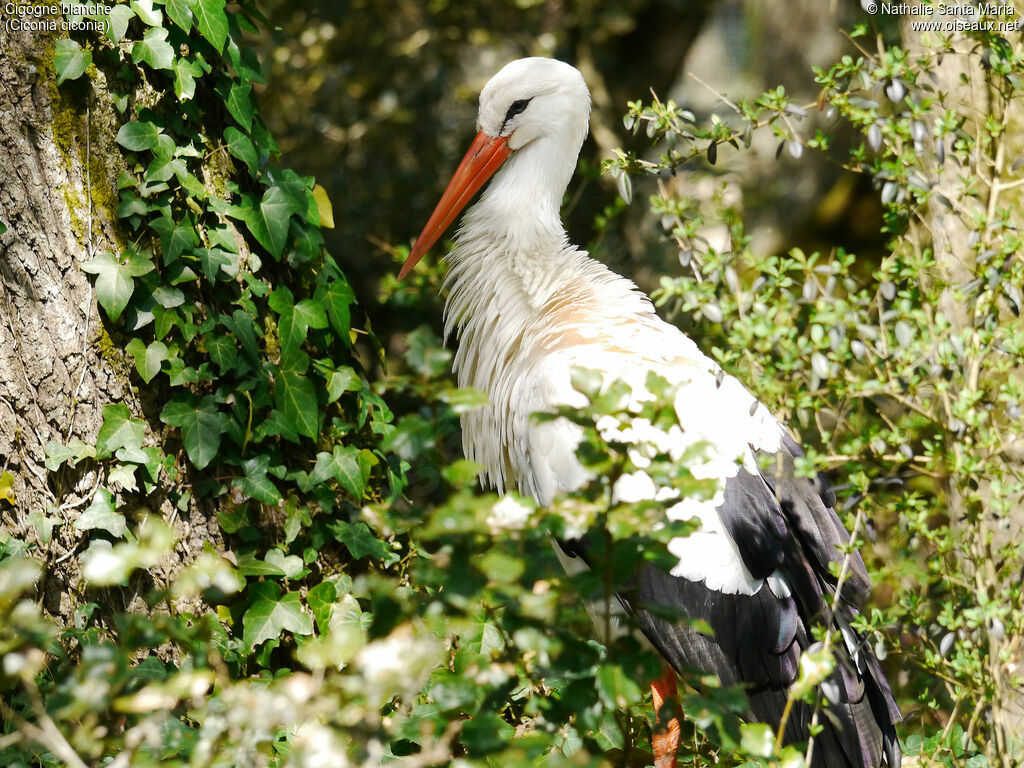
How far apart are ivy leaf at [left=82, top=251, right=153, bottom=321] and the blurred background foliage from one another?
406 mm

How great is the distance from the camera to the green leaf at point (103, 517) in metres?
2.14

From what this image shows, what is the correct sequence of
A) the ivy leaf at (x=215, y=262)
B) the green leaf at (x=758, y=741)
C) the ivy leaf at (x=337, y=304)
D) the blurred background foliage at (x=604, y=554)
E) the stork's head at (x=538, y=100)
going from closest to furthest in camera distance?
the blurred background foliage at (x=604, y=554), the green leaf at (x=758, y=741), the ivy leaf at (x=215, y=262), the ivy leaf at (x=337, y=304), the stork's head at (x=538, y=100)

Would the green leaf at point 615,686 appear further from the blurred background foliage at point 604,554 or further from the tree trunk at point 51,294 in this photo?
the tree trunk at point 51,294

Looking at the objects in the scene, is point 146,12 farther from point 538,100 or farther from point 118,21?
point 538,100

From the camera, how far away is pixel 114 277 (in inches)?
84.1

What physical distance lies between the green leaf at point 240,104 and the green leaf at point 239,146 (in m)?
0.02

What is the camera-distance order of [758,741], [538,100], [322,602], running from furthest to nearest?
[538,100]
[322,602]
[758,741]

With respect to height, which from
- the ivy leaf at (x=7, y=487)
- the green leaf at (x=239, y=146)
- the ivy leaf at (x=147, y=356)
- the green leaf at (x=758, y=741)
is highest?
the green leaf at (x=239, y=146)

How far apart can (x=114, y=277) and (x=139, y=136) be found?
0.30 metres

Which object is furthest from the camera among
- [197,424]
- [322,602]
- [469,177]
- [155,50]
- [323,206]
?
[469,177]

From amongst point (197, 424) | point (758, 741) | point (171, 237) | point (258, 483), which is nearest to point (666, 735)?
point (758, 741)

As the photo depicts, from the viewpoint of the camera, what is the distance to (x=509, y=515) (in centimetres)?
130

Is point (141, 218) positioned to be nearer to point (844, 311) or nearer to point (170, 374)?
point (170, 374)

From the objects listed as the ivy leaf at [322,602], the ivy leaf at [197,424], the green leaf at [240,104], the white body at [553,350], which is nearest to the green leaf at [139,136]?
the green leaf at [240,104]
